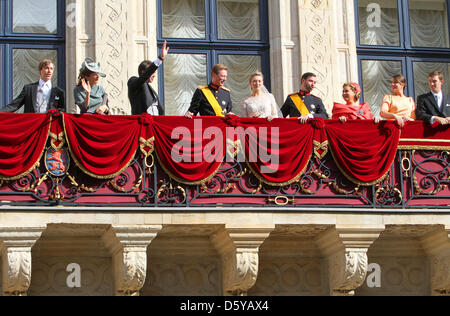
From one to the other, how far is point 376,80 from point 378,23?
3.06ft

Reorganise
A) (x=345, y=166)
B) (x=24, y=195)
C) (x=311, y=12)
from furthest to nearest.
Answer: (x=311, y=12), (x=345, y=166), (x=24, y=195)

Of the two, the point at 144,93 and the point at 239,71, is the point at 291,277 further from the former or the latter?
the point at 239,71

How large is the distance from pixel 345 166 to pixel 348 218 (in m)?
→ 0.69

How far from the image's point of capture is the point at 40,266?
1564cm

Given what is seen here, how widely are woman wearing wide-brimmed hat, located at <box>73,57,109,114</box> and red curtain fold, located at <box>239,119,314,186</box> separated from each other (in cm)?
182

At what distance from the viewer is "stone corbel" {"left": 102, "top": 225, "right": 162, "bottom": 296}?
1466 cm

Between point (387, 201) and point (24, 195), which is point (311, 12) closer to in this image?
point (387, 201)

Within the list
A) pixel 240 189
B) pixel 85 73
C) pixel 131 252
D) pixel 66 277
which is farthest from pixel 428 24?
pixel 66 277

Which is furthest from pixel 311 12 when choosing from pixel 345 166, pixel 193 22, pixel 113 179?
pixel 113 179

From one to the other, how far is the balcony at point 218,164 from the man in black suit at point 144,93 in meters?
0.43

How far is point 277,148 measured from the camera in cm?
1533

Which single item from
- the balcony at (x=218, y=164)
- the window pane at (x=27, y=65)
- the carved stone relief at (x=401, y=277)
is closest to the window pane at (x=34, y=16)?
the window pane at (x=27, y=65)

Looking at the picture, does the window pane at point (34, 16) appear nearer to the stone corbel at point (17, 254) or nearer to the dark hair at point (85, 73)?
the dark hair at point (85, 73)

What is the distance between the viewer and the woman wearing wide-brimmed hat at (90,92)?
15.1m
